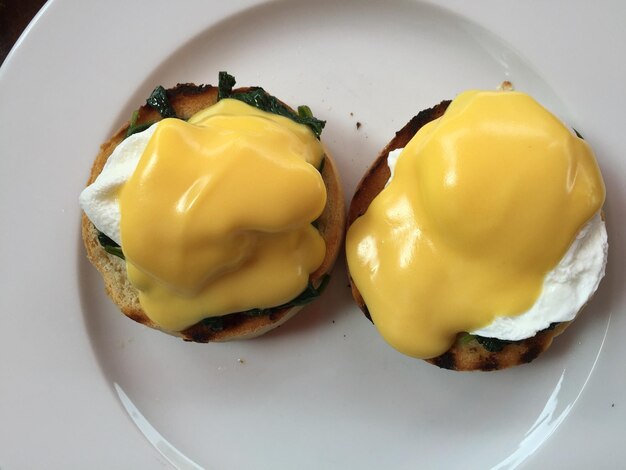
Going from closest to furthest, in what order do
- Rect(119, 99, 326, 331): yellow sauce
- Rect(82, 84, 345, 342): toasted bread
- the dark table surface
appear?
Rect(119, 99, 326, 331): yellow sauce, Rect(82, 84, 345, 342): toasted bread, the dark table surface

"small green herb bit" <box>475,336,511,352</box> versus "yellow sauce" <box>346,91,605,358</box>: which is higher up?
"yellow sauce" <box>346,91,605,358</box>

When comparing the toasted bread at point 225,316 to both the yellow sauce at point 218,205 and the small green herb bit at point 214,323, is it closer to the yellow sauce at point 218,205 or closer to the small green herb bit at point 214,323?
the small green herb bit at point 214,323

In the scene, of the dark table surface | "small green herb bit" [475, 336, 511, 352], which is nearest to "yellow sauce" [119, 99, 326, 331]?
"small green herb bit" [475, 336, 511, 352]

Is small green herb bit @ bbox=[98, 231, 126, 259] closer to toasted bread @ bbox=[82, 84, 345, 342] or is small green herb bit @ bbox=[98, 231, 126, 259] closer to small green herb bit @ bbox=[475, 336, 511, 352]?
toasted bread @ bbox=[82, 84, 345, 342]

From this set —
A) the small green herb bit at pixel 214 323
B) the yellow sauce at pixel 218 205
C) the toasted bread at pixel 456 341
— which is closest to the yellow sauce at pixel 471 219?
the toasted bread at pixel 456 341

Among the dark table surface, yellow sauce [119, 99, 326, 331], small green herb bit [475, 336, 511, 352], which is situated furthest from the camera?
the dark table surface

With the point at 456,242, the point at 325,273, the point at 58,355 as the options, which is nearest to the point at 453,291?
the point at 456,242

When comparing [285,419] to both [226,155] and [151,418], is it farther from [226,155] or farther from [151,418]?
[226,155]
